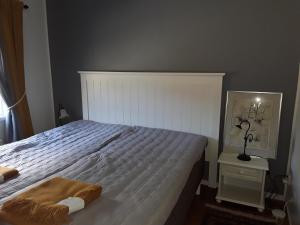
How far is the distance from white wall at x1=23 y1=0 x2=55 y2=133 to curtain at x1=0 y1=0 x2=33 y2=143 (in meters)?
0.21

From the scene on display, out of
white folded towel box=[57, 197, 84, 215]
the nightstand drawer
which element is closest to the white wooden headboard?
the nightstand drawer

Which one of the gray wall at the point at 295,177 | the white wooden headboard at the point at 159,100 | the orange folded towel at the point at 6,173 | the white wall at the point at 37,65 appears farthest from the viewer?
the white wall at the point at 37,65

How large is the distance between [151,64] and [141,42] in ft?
0.94

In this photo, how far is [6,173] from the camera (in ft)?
5.47

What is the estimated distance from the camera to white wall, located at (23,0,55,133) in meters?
3.27

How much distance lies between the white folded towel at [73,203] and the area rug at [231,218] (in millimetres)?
1307

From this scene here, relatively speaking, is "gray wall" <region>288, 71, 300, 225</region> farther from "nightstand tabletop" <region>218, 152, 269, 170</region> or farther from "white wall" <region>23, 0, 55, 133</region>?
"white wall" <region>23, 0, 55, 133</region>

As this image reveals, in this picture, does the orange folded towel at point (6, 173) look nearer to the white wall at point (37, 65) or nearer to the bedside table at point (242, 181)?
the bedside table at point (242, 181)

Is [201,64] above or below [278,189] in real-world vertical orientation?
above

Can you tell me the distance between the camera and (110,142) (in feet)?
7.93

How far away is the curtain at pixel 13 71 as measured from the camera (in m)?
2.83

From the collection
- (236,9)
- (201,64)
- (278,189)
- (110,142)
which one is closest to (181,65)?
(201,64)

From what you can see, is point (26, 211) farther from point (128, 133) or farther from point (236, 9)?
point (236, 9)

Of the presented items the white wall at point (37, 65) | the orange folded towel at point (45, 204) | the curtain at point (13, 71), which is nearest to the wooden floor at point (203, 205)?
the orange folded towel at point (45, 204)
